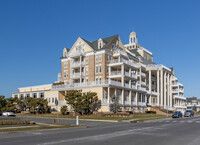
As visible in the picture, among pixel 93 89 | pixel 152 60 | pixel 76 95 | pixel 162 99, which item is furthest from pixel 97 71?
pixel 152 60

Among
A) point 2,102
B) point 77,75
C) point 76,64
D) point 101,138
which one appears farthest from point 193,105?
point 101,138

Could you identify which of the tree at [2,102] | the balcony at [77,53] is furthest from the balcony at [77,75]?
the tree at [2,102]

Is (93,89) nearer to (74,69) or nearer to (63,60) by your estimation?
(74,69)

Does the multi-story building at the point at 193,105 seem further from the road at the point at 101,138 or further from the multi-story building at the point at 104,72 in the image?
the road at the point at 101,138

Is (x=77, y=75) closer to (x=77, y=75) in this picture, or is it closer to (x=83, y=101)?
(x=77, y=75)

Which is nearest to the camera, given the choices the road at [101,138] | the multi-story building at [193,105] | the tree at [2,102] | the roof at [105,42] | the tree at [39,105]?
the road at [101,138]

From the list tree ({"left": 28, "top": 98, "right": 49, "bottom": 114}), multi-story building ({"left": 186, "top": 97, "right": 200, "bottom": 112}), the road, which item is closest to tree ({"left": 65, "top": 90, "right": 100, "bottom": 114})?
tree ({"left": 28, "top": 98, "right": 49, "bottom": 114})

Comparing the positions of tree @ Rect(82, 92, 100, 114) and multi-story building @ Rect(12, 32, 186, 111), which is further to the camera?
multi-story building @ Rect(12, 32, 186, 111)

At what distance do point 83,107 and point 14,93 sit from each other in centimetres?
4109

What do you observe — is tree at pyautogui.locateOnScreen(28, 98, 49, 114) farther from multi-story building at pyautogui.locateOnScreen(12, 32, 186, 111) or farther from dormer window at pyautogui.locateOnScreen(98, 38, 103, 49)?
dormer window at pyautogui.locateOnScreen(98, 38, 103, 49)

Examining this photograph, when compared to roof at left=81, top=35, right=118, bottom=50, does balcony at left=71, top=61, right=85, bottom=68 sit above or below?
below

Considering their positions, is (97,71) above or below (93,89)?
above

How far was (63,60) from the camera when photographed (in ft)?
206

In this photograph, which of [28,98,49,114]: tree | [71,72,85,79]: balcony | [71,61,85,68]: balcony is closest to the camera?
[28,98,49,114]: tree
